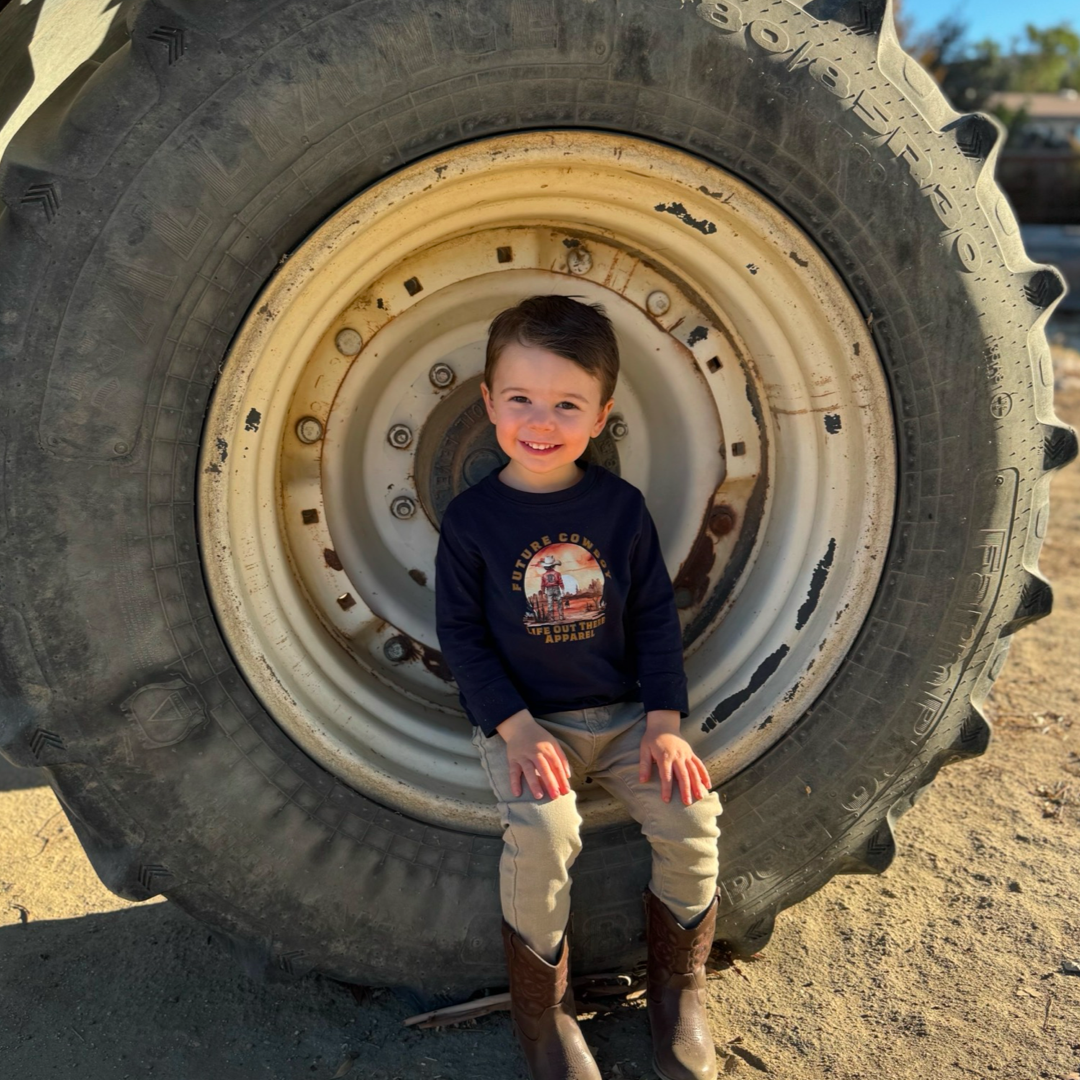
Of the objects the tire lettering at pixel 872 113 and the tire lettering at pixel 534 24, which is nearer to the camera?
the tire lettering at pixel 534 24

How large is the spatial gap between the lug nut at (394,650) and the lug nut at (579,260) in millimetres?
755

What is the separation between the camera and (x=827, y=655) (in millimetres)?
1689

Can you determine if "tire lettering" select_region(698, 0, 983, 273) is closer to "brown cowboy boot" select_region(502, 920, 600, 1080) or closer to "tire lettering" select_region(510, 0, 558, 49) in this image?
"tire lettering" select_region(510, 0, 558, 49)

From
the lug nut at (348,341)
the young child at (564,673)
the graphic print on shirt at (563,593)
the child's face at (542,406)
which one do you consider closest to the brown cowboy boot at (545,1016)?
the young child at (564,673)

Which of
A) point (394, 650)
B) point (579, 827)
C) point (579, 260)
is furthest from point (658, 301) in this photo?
point (579, 827)

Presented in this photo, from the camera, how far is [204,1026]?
1.67 meters

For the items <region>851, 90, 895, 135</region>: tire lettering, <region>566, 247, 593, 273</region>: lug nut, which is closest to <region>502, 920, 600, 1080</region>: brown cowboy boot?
<region>566, 247, 593, 273</region>: lug nut

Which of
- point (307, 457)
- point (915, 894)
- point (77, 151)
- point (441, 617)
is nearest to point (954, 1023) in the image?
point (915, 894)

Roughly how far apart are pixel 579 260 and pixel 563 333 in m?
0.25

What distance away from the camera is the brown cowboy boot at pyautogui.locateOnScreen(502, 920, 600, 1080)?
153 cm

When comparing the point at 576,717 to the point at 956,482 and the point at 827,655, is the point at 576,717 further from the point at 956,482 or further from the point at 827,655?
the point at 956,482

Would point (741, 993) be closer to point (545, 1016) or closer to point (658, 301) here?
point (545, 1016)

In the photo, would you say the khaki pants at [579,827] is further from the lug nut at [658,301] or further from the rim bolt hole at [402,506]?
the lug nut at [658,301]

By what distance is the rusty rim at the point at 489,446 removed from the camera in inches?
58.9
